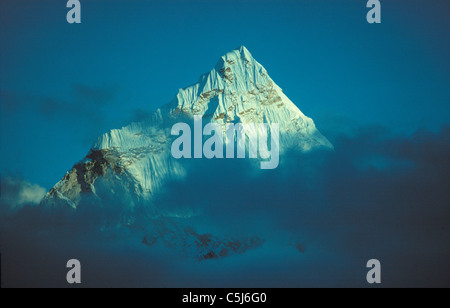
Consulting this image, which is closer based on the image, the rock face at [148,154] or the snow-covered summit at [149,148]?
the rock face at [148,154]

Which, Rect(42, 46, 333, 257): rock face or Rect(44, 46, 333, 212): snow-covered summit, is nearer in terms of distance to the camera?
Rect(42, 46, 333, 257): rock face

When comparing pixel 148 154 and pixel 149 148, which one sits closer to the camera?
pixel 148 154

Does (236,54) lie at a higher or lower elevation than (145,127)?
higher

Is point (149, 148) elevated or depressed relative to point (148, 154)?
elevated
